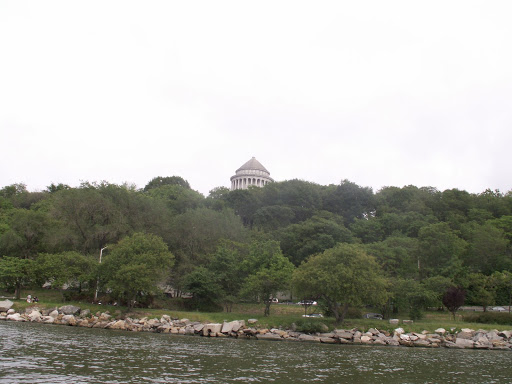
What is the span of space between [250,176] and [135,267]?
106138 millimetres

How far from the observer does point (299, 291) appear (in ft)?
143

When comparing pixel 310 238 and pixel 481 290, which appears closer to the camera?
pixel 481 290

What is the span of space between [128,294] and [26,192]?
214 ft

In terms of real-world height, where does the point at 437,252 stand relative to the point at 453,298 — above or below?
above

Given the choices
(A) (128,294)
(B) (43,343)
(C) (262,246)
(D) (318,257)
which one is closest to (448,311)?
(D) (318,257)

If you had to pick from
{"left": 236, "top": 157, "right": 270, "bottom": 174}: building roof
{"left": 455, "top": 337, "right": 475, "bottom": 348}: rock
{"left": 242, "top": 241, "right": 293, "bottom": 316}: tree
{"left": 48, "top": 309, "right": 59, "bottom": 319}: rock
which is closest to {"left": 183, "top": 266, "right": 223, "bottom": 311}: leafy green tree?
{"left": 242, "top": 241, "right": 293, "bottom": 316}: tree

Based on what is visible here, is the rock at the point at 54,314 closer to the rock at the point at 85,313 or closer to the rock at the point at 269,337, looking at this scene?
the rock at the point at 85,313

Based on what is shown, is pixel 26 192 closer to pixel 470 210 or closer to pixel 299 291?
pixel 299 291

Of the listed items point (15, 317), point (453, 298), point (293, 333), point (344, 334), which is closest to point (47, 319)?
point (15, 317)

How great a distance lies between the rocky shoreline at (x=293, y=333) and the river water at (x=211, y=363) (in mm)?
5375

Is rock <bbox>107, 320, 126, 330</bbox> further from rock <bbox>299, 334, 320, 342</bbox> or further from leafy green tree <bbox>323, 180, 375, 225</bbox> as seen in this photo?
leafy green tree <bbox>323, 180, 375, 225</bbox>

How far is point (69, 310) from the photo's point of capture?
1734 inches

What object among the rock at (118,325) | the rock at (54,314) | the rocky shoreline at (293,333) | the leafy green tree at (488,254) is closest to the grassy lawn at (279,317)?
the rocky shoreline at (293,333)

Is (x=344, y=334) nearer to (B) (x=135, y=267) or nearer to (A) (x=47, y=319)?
(B) (x=135, y=267)
